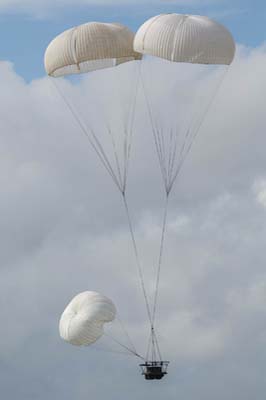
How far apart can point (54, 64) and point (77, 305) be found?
11592mm

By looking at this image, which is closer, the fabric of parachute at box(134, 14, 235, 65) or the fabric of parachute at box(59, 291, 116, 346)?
the fabric of parachute at box(134, 14, 235, 65)

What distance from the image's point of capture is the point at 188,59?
2830 inches

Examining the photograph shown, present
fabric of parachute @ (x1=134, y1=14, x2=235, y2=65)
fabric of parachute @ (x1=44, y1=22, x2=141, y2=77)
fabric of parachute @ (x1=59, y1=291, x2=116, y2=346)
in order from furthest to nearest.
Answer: fabric of parachute @ (x1=59, y1=291, x2=116, y2=346), fabric of parachute @ (x1=44, y1=22, x2=141, y2=77), fabric of parachute @ (x1=134, y1=14, x2=235, y2=65)

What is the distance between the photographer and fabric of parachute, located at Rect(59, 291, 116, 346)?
248ft

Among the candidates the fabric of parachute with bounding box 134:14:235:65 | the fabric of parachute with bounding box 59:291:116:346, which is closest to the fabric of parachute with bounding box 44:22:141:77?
the fabric of parachute with bounding box 134:14:235:65

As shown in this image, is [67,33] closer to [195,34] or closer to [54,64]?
[54,64]

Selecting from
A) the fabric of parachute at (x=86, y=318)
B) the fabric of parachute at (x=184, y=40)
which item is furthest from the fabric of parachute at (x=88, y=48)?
the fabric of parachute at (x=86, y=318)

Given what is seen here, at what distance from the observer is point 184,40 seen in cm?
7169

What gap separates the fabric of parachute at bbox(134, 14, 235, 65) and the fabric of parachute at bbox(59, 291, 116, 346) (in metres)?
12.3

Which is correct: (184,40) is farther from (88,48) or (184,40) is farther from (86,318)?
(86,318)

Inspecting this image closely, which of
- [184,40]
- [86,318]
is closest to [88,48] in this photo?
[184,40]

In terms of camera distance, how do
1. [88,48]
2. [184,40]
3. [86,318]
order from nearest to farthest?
[184,40] < [88,48] < [86,318]

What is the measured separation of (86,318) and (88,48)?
12561mm

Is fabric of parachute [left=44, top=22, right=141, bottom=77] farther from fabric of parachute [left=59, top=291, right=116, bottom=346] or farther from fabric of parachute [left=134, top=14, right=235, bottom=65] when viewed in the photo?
fabric of parachute [left=59, top=291, right=116, bottom=346]
